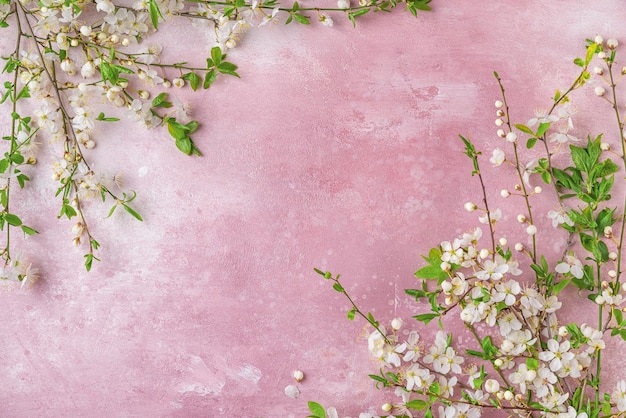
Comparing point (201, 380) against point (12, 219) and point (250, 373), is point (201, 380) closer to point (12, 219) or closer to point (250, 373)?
point (250, 373)

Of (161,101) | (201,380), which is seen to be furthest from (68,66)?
(201,380)

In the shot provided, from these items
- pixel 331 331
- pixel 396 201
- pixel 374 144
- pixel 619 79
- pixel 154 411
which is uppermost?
pixel 619 79

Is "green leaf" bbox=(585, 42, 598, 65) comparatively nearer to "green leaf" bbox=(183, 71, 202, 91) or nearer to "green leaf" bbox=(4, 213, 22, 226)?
"green leaf" bbox=(183, 71, 202, 91)

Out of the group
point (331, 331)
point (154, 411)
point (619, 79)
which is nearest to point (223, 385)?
point (154, 411)

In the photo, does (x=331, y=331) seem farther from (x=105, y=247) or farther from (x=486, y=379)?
(x=105, y=247)

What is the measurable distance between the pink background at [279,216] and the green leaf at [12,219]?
125 millimetres

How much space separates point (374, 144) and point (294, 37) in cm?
Answer: 34

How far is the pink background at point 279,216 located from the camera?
1.61 meters

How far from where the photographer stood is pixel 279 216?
1640 millimetres

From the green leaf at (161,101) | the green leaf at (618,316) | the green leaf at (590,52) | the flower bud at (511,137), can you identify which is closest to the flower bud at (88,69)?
the green leaf at (161,101)

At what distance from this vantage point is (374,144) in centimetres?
162

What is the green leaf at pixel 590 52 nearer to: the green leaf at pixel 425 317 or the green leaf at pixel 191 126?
the green leaf at pixel 425 317

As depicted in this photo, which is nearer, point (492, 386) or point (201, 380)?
point (492, 386)

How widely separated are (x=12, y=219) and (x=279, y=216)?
0.65 m
